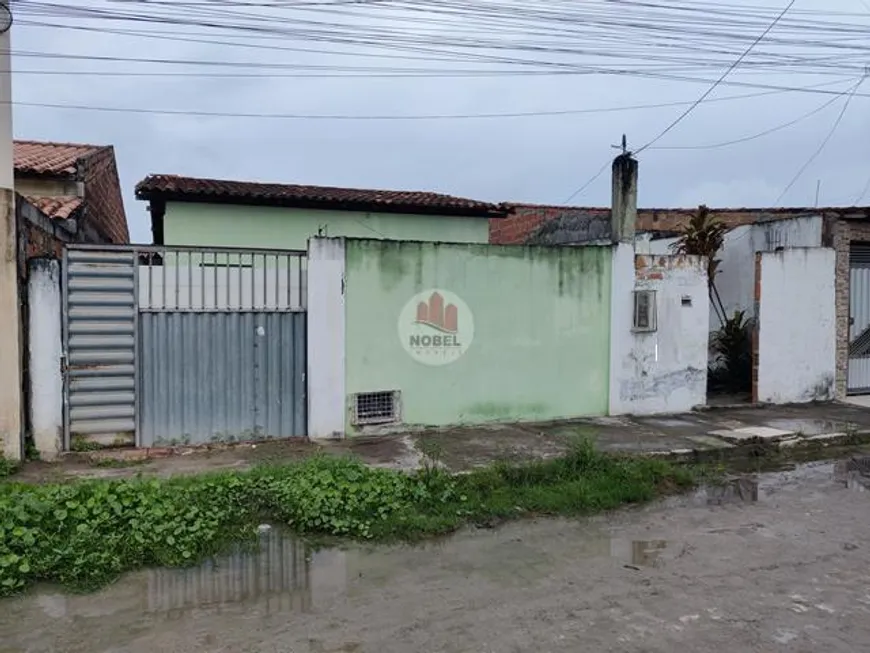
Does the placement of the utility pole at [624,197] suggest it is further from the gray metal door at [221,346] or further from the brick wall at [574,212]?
the brick wall at [574,212]

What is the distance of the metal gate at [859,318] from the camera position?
1290 cm

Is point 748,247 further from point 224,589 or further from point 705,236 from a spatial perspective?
point 224,589

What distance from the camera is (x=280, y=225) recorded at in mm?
13008

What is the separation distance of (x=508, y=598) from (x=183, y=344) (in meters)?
5.62

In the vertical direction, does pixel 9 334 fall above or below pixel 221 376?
above

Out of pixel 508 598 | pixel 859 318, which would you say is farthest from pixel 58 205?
pixel 859 318

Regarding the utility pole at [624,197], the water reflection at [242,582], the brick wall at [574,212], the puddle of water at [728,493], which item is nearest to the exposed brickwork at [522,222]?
the brick wall at [574,212]

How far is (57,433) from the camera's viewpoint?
7.81 meters

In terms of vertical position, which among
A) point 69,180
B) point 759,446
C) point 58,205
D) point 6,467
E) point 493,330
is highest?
point 69,180

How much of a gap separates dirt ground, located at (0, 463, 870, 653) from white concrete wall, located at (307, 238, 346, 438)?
3.48 metres

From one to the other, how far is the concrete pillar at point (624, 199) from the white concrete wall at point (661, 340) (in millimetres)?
323

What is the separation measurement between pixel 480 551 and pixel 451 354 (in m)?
4.57

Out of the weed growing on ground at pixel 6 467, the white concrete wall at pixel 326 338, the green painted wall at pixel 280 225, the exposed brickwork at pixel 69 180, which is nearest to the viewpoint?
the weed growing on ground at pixel 6 467

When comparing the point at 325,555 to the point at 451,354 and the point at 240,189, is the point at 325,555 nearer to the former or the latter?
the point at 451,354
